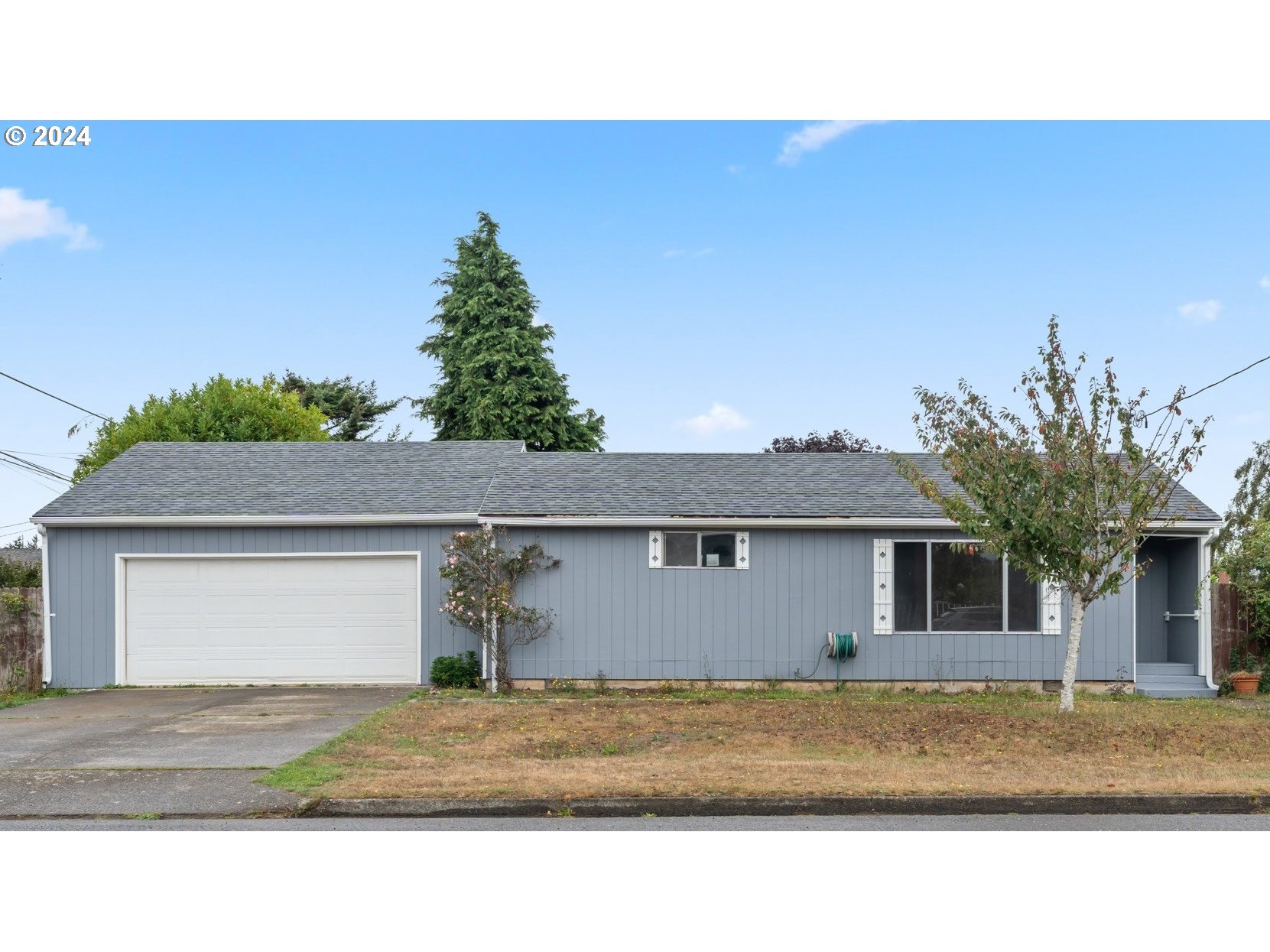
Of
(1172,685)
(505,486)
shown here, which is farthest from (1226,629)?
(505,486)

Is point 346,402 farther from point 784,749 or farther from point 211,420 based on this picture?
point 784,749

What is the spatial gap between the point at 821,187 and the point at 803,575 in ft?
31.9

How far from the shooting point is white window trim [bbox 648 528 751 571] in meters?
15.2

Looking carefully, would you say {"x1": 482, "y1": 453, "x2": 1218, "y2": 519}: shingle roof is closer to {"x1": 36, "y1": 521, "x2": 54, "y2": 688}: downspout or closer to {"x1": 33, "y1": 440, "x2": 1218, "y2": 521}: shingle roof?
{"x1": 33, "y1": 440, "x2": 1218, "y2": 521}: shingle roof

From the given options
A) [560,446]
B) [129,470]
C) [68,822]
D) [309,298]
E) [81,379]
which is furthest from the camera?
[560,446]

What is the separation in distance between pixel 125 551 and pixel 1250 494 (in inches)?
1192

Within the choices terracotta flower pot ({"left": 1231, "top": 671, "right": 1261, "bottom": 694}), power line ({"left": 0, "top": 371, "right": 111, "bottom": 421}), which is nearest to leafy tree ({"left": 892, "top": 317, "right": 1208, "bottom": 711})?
terracotta flower pot ({"left": 1231, "top": 671, "right": 1261, "bottom": 694})

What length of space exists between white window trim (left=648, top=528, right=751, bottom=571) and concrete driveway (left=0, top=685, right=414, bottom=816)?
4.12 metres

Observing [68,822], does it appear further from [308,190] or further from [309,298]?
[309,298]

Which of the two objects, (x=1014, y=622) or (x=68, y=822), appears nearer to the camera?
(x=68, y=822)

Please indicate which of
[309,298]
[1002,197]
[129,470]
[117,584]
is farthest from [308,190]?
[1002,197]

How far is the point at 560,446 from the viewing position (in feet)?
113

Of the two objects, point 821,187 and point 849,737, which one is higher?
point 821,187

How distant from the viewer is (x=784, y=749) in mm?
9688
